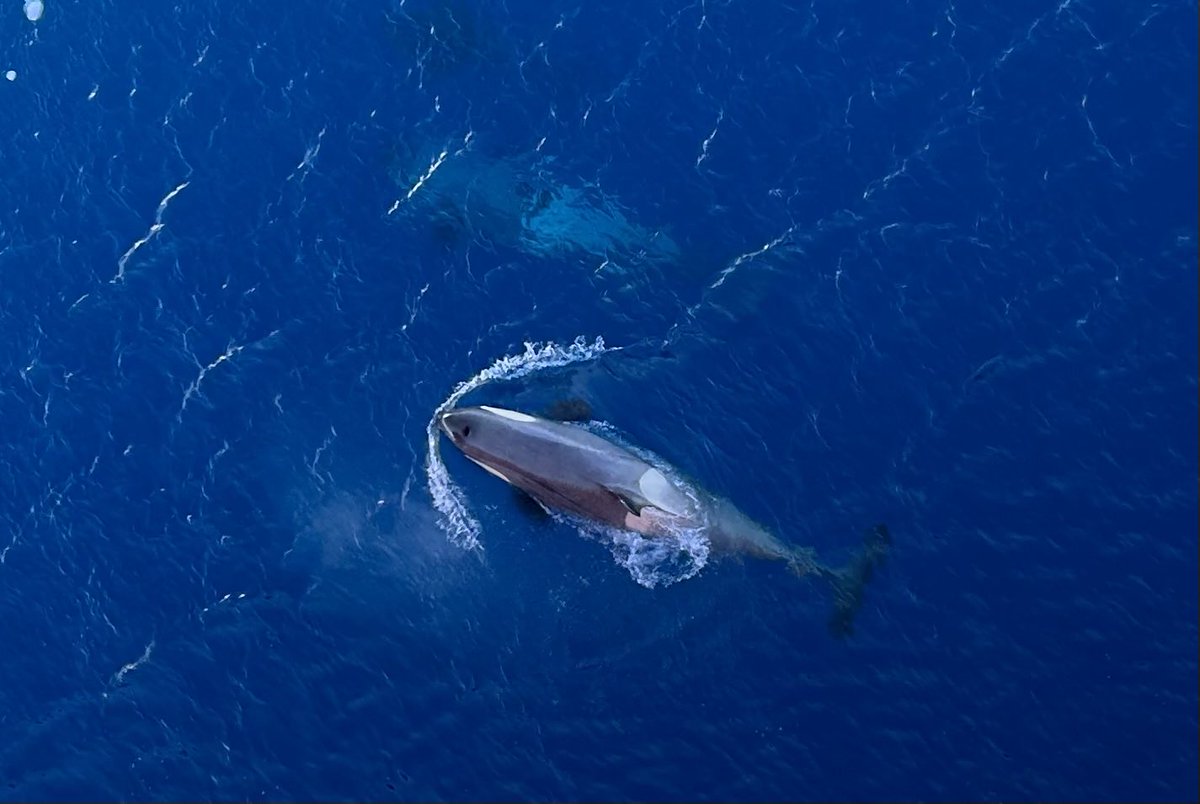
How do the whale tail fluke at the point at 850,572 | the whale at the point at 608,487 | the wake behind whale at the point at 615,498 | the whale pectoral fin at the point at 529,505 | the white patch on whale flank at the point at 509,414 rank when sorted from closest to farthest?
the whale tail fluke at the point at 850,572 → the whale at the point at 608,487 → the wake behind whale at the point at 615,498 → the whale pectoral fin at the point at 529,505 → the white patch on whale flank at the point at 509,414

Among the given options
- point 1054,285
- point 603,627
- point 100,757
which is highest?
point 1054,285

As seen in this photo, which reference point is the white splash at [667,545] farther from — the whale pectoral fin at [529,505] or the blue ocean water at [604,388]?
the whale pectoral fin at [529,505]

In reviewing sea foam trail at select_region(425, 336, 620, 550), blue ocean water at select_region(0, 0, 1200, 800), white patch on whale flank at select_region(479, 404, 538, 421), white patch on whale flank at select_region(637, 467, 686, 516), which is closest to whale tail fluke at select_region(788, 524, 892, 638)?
blue ocean water at select_region(0, 0, 1200, 800)

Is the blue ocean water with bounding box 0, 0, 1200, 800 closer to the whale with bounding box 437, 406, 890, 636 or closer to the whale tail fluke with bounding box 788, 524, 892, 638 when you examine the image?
the whale tail fluke with bounding box 788, 524, 892, 638

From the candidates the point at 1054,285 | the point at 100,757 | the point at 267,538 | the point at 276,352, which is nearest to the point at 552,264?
the point at 276,352

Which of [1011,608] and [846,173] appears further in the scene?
[846,173]

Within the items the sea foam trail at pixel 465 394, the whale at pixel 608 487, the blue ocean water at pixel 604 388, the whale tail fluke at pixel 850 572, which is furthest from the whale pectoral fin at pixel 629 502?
the whale tail fluke at pixel 850 572

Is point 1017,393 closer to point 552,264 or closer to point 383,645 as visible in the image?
point 552,264
